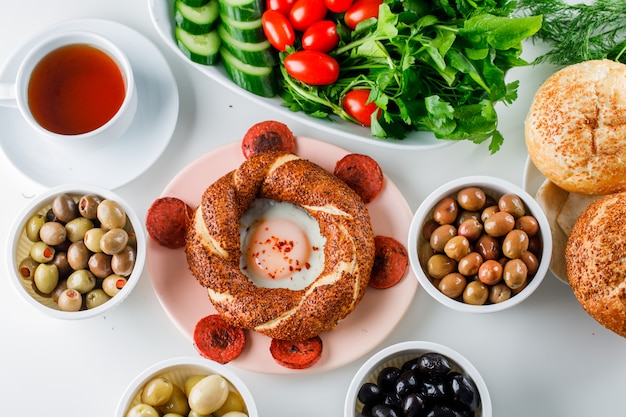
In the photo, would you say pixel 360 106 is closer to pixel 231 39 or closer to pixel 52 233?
pixel 231 39

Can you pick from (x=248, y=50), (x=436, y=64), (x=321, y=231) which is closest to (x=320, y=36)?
(x=248, y=50)

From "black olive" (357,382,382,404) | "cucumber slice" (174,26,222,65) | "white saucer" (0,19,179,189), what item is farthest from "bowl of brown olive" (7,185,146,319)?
"black olive" (357,382,382,404)

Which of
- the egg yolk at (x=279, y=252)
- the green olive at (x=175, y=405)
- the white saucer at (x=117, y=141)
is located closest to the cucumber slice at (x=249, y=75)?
the white saucer at (x=117, y=141)

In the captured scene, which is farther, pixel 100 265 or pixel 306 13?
pixel 306 13

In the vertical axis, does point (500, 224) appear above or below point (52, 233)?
below

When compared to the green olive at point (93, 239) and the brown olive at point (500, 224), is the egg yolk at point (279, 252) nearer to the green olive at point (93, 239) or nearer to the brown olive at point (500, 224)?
the green olive at point (93, 239)

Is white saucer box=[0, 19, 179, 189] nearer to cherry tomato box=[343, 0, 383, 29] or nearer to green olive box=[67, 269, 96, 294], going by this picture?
green olive box=[67, 269, 96, 294]
